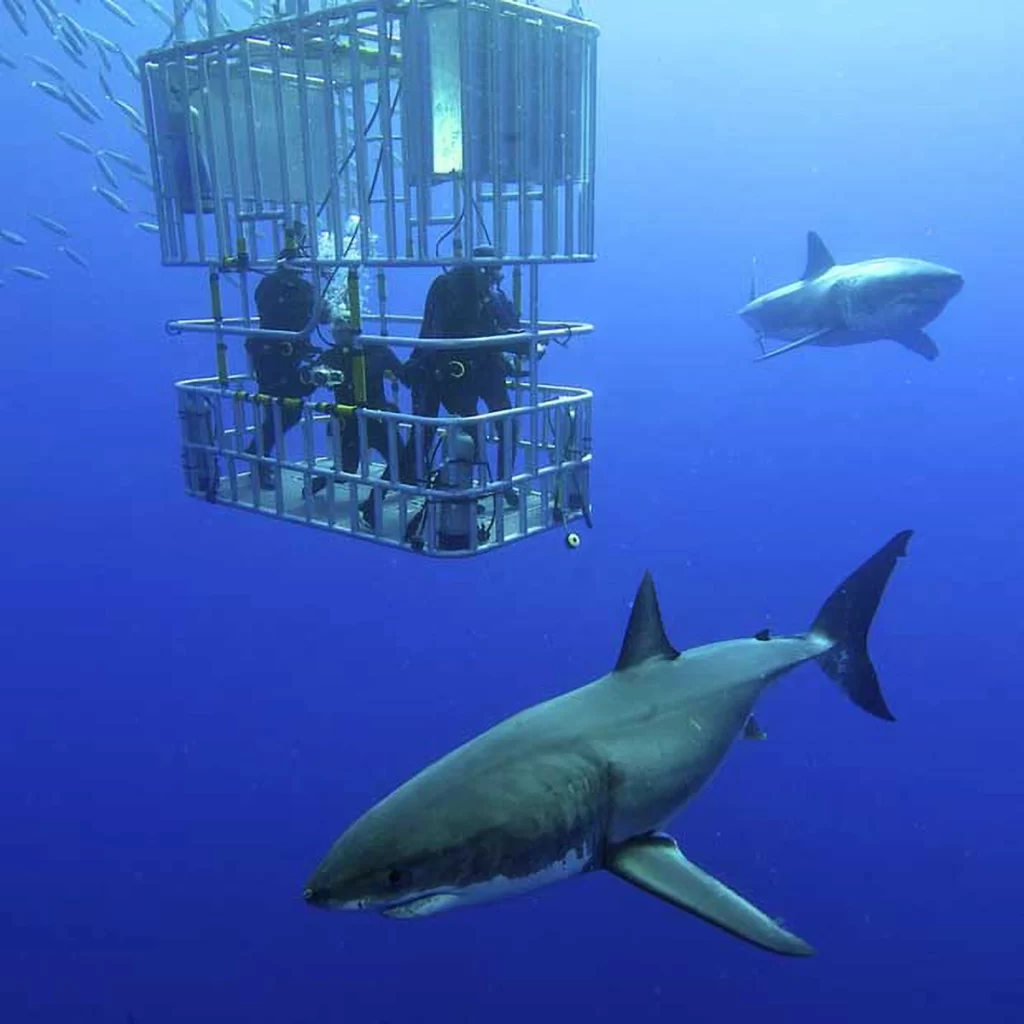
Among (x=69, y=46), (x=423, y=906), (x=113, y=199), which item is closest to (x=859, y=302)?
(x=423, y=906)

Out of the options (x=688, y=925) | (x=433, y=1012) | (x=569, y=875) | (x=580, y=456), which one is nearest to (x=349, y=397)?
(x=580, y=456)

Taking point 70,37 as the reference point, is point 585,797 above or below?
below

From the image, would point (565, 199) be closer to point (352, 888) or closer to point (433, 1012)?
point (352, 888)

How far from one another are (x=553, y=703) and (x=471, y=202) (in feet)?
9.16

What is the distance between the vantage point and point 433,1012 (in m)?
8.73

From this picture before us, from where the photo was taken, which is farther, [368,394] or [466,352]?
[368,394]

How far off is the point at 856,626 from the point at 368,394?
3399 mm

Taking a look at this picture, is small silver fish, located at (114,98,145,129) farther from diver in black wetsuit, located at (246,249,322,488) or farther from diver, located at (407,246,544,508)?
diver, located at (407,246,544,508)

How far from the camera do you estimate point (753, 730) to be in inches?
169

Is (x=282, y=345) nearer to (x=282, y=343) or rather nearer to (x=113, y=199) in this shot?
(x=282, y=343)

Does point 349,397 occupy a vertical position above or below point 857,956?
above

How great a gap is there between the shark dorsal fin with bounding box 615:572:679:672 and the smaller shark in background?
603 cm

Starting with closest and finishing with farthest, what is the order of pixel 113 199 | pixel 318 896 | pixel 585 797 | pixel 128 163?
pixel 318 896, pixel 585 797, pixel 128 163, pixel 113 199

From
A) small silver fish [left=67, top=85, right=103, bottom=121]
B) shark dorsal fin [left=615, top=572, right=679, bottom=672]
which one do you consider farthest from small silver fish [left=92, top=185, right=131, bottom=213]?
shark dorsal fin [left=615, top=572, right=679, bottom=672]
